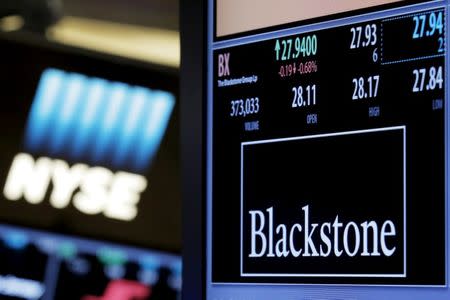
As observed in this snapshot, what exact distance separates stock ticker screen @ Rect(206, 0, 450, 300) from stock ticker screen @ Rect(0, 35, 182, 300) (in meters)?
3.26

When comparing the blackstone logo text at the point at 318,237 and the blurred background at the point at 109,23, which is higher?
the blurred background at the point at 109,23

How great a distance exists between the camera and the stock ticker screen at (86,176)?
464 centimetres

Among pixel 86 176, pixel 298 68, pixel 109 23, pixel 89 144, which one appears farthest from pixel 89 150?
pixel 298 68

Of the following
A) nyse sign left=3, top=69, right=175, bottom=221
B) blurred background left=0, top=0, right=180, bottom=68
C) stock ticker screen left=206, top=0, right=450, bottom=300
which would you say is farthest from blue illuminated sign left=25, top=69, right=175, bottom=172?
stock ticker screen left=206, top=0, right=450, bottom=300

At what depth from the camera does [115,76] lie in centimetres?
493

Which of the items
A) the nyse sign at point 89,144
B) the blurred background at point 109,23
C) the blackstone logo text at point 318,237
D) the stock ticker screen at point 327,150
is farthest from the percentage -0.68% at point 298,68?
the nyse sign at point 89,144

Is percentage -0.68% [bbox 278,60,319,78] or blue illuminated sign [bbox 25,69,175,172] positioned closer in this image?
percentage -0.68% [bbox 278,60,319,78]

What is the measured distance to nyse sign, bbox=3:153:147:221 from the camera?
478 centimetres

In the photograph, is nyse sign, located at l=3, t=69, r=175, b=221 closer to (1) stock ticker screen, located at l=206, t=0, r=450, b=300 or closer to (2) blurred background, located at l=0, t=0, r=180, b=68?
(2) blurred background, located at l=0, t=0, r=180, b=68

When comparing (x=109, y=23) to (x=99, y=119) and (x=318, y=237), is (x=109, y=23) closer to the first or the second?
(x=99, y=119)

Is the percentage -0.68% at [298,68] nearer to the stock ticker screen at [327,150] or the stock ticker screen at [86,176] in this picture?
the stock ticker screen at [327,150]

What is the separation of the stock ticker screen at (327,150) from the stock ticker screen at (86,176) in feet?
10.7

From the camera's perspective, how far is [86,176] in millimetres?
4832

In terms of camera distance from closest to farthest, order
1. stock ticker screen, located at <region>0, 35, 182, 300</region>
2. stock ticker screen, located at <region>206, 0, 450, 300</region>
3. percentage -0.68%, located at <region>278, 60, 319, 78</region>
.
Result: stock ticker screen, located at <region>206, 0, 450, 300</region>, percentage -0.68%, located at <region>278, 60, 319, 78</region>, stock ticker screen, located at <region>0, 35, 182, 300</region>
